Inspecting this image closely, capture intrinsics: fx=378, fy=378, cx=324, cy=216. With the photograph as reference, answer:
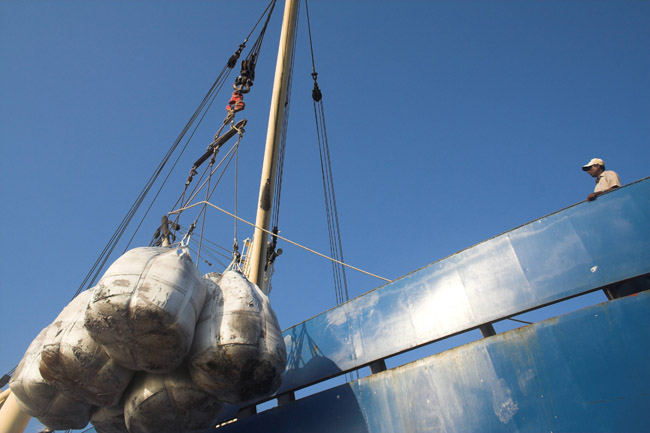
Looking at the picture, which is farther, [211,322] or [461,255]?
[461,255]

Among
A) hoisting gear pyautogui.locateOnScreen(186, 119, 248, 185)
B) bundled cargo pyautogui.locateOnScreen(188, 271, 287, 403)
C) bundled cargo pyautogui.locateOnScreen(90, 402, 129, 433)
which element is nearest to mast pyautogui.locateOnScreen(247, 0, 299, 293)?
hoisting gear pyautogui.locateOnScreen(186, 119, 248, 185)

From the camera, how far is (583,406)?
164 inches

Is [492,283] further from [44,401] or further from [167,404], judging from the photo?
[44,401]

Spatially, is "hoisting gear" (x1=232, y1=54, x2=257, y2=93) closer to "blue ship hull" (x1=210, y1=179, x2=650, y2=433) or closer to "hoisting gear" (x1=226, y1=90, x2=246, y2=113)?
"hoisting gear" (x1=226, y1=90, x2=246, y2=113)

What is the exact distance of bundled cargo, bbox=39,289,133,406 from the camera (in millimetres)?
4512

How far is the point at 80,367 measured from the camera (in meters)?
4.50

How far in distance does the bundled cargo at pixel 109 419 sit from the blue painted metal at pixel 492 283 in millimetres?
2694

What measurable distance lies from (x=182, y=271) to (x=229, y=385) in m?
1.45

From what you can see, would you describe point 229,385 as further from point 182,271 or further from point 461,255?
point 461,255

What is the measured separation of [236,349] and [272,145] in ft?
21.3

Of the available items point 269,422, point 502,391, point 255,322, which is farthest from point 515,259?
point 269,422

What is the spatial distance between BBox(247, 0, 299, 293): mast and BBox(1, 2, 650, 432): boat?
9.55 feet

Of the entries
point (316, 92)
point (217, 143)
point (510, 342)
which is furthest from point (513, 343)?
point (316, 92)

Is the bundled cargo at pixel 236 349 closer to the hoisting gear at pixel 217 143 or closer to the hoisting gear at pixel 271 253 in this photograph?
the hoisting gear at pixel 217 143
